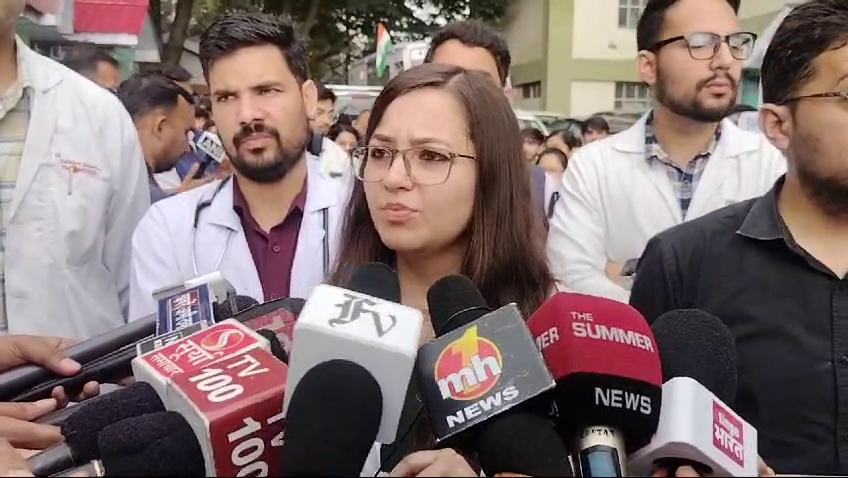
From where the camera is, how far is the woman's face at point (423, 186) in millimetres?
1713

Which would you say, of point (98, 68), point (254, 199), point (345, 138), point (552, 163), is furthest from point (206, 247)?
point (345, 138)

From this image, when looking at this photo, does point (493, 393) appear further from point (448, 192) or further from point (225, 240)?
point (225, 240)

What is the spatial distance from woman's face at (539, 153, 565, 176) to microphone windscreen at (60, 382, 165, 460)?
5.62 meters

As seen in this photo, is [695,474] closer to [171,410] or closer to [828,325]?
[171,410]

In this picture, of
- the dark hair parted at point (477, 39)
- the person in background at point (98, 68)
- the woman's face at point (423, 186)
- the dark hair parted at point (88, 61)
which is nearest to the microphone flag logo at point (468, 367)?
the woman's face at point (423, 186)

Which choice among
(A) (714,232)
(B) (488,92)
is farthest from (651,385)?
(A) (714,232)

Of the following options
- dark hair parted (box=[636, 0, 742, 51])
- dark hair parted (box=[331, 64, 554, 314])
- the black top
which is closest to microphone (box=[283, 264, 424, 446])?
dark hair parted (box=[331, 64, 554, 314])

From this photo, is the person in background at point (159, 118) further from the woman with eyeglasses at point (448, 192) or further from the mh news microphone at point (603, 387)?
the mh news microphone at point (603, 387)

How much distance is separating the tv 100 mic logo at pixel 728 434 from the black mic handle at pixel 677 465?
3cm

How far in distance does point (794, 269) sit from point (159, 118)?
3.38 m

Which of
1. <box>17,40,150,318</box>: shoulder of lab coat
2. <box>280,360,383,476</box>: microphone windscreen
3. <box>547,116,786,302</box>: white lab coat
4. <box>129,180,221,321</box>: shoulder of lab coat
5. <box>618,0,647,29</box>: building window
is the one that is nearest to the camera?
<box>280,360,383,476</box>: microphone windscreen

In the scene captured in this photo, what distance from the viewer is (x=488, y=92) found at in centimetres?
186

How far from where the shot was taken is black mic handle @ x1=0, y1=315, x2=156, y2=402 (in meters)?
1.54

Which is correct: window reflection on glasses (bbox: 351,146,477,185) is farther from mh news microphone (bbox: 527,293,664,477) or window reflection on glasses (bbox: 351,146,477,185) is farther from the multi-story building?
the multi-story building
